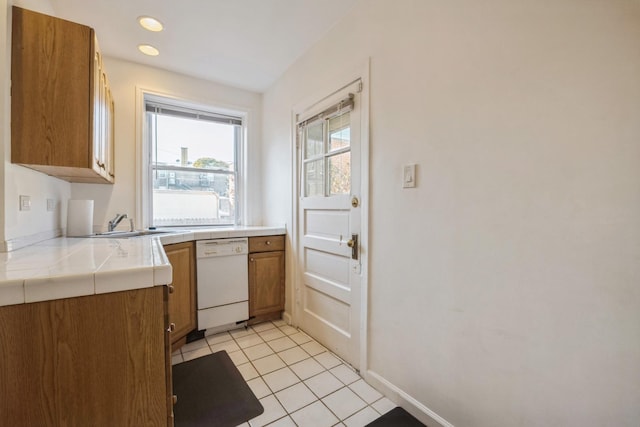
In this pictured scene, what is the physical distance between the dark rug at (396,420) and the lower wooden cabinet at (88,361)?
3.46 ft

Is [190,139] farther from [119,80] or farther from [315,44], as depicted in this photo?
[315,44]

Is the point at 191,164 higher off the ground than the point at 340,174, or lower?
higher

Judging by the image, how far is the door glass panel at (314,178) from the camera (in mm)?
2291

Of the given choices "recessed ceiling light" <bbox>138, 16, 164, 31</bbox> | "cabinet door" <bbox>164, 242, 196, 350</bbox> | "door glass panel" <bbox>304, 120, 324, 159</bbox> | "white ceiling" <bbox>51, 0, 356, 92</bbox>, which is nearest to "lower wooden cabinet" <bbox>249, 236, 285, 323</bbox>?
"cabinet door" <bbox>164, 242, 196, 350</bbox>

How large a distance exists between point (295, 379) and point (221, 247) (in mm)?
1263

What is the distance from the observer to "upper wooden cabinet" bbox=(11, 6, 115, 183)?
135 cm

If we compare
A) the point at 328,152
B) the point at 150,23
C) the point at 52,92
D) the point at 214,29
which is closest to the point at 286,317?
the point at 328,152

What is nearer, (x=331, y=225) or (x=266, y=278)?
(x=331, y=225)

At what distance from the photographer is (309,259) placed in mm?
2447

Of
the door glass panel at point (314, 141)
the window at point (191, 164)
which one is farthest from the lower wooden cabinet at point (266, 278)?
the door glass panel at point (314, 141)

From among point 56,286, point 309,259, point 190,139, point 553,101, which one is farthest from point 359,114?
point 190,139

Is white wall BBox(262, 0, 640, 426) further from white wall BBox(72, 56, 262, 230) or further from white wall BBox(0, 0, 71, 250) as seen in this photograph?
white wall BBox(72, 56, 262, 230)

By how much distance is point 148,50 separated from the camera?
240 centimetres

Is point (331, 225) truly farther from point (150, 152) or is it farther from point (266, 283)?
point (150, 152)
